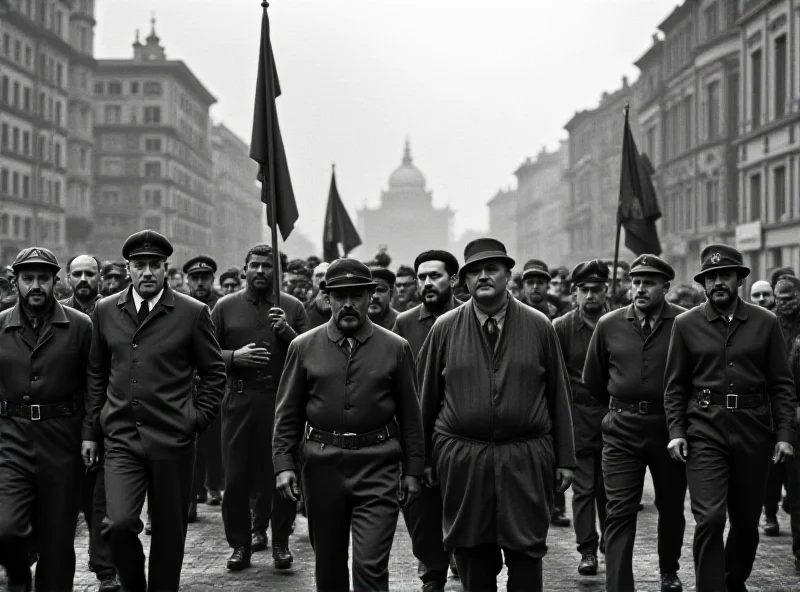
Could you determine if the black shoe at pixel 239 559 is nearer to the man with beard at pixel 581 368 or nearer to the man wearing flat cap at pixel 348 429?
the man wearing flat cap at pixel 348 429

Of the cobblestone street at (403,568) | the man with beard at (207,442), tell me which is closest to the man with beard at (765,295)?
the cobblestone street at (403,568)

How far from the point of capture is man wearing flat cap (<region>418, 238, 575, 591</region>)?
20.4 feet

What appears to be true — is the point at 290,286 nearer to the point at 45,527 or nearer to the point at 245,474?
the point at 245,474

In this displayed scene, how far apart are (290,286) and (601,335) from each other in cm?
633

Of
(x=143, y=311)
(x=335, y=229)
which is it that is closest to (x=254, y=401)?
(x=143, y=311)

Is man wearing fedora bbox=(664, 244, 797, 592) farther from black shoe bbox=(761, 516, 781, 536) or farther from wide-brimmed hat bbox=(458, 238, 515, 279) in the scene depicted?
black shoe bbox=(761, 516, 781, 536)

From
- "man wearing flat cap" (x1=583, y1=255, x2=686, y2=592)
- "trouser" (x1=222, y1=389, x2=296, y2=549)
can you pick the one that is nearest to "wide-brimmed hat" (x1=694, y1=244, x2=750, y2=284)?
"man wearing flat cap" (x1=583, y1=255, x2=686, y2=592)

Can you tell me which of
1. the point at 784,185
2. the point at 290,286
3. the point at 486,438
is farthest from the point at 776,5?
the point at 486,438

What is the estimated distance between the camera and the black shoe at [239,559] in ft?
28.8

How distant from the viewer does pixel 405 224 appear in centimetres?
14912

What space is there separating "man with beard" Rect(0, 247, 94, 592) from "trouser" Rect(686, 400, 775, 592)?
151 inches

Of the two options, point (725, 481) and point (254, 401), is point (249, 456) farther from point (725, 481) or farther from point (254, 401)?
point (725, 481)

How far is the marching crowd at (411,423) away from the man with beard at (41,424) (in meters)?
0.01

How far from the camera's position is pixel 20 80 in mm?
58719
